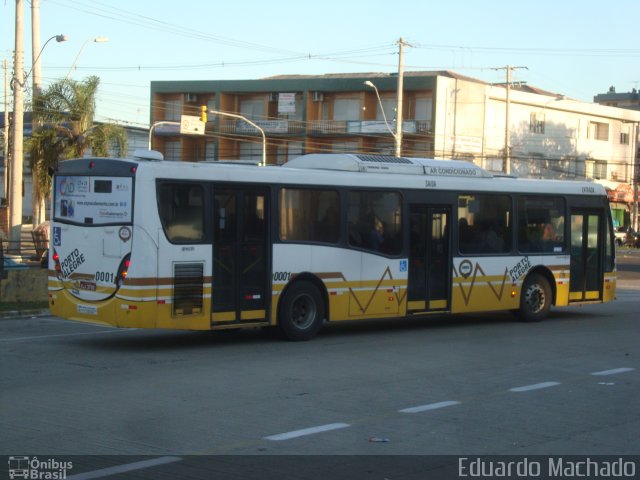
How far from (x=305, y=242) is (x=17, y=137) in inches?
587

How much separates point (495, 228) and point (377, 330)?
3164 millimetres

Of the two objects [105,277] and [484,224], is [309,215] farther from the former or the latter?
[484,224]

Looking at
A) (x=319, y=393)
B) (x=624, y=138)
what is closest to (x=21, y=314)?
(x=319, y=393)

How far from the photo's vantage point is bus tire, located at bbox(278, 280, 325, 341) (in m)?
15.2

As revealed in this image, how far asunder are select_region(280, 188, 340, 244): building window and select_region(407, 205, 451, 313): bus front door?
73.8 inches

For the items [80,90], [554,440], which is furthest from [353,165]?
[80,90]

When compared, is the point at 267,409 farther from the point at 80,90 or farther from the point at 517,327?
the point at 80,90

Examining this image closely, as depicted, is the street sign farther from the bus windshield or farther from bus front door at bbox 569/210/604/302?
the bus windshield

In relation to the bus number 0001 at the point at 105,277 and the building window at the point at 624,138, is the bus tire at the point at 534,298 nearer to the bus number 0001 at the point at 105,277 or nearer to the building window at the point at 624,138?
the bus number 0001 at the point at 105,277

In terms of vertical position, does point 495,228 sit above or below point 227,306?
above
